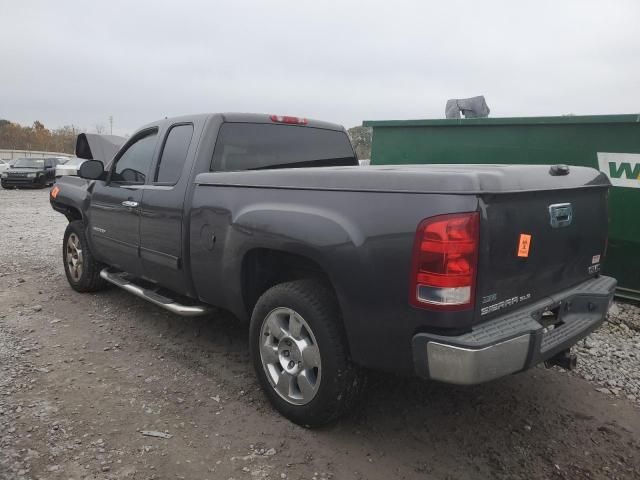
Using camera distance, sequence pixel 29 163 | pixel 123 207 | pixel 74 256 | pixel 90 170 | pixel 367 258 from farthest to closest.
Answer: pixel 29 163, pixel 74 256, pixel 90 170, pixel 123 207, pixel 367 258

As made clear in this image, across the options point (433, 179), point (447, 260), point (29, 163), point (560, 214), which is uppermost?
point (433, 179)

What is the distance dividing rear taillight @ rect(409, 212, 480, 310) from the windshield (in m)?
24.7

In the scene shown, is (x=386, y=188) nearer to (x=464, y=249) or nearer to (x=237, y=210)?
(x=464, y=249)

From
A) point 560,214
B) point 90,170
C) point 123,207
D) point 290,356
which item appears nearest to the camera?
point 560,214

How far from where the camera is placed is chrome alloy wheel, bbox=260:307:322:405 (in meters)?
2.71

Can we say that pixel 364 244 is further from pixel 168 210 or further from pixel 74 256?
pixel 74 256

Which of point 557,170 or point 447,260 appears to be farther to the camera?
point 557,170

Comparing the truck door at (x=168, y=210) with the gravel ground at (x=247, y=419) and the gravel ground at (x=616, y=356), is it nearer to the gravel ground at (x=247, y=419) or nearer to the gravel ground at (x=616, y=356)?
the gravel ground at (x=247, y=419)

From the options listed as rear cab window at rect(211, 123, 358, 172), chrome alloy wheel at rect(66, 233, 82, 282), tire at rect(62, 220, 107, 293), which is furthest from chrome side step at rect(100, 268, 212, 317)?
rear cab window at rect(211, 123, 358, 172)

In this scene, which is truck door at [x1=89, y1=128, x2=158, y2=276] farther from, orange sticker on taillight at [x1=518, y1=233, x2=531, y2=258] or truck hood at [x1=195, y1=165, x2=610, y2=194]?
orange sticker on taillight at [x1=518, y1=233, x2=531, y2=258]

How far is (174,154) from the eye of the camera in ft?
12.6

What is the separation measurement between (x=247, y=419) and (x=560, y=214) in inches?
82.8

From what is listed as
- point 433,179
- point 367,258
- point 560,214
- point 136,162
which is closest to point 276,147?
point 136,162

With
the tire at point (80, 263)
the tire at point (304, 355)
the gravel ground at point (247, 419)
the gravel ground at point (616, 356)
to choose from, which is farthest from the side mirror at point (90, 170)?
the gravel ground at point (616, 356)
